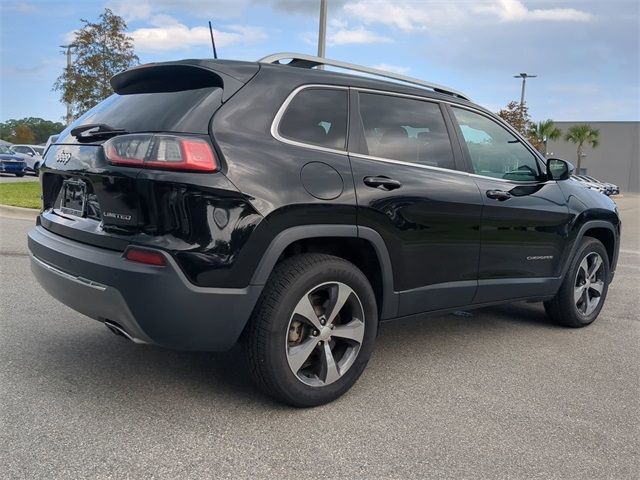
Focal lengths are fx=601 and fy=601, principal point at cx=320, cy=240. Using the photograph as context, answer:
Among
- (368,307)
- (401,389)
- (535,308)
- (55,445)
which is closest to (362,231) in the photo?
(368,307)

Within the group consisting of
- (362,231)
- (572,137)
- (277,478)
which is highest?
(572,137)

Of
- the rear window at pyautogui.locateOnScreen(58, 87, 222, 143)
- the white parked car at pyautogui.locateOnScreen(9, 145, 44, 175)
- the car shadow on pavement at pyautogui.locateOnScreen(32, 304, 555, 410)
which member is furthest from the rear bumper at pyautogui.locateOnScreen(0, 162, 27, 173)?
the rear window at pyautogui.locateOnScreen(58, 87, 222, 143)

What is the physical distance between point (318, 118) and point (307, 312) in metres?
1.07

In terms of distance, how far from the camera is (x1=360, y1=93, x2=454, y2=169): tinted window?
3594 mm

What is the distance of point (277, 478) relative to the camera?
2.53 m

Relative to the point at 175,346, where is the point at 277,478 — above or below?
below

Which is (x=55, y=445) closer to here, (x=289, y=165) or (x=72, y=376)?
(x=72, y=376)

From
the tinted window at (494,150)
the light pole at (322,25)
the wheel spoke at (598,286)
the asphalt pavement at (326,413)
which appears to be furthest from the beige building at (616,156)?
the asphalt pavement at (326,413)

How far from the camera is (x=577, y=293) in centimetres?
511

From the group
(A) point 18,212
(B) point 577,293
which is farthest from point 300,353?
(A) point 18,212

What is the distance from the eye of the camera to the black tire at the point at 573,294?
4969mm

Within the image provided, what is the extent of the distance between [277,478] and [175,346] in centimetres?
80

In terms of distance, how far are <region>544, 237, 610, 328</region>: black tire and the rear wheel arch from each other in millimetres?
2085

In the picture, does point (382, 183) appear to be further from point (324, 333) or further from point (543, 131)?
point (543, 131)
